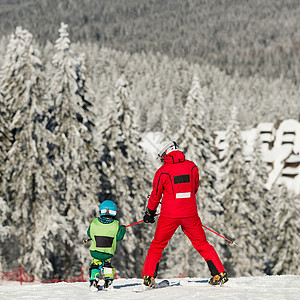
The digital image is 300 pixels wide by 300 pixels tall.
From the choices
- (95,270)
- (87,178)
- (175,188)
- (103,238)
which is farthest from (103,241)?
(87,178)

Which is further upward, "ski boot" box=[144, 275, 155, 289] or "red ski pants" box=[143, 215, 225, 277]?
"red ski pants" box=[143, 215, 225, 277]

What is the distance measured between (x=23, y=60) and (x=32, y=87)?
4.39 ft

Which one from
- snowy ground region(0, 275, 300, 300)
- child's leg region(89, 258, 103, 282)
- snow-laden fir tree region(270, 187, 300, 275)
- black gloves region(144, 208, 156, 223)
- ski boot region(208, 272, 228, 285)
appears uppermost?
black gloves region(144, 208, 156, 223)

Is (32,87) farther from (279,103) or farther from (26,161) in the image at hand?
(279,103)

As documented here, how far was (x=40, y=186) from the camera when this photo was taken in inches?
809

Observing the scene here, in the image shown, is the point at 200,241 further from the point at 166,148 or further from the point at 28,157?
the point at 28,157

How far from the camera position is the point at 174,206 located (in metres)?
6.64

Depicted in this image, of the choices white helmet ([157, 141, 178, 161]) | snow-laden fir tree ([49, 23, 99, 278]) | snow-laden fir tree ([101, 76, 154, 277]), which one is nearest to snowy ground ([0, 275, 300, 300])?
white helmet ([157, 141, 178, 161])

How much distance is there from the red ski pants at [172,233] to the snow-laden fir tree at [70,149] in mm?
15510

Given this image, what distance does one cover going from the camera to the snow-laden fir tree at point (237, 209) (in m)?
31.5

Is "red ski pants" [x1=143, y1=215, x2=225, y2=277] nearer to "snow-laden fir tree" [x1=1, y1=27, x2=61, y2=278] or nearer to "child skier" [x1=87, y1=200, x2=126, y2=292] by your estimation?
"child skier" [x1=87, y1=200, x2=126, y2=292]

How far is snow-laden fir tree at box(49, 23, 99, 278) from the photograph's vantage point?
22.1m

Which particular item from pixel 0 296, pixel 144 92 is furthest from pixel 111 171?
pixel 144 92

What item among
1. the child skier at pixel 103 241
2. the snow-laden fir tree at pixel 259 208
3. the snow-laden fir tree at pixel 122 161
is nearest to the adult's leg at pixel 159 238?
the child skier at pixel 103 241
